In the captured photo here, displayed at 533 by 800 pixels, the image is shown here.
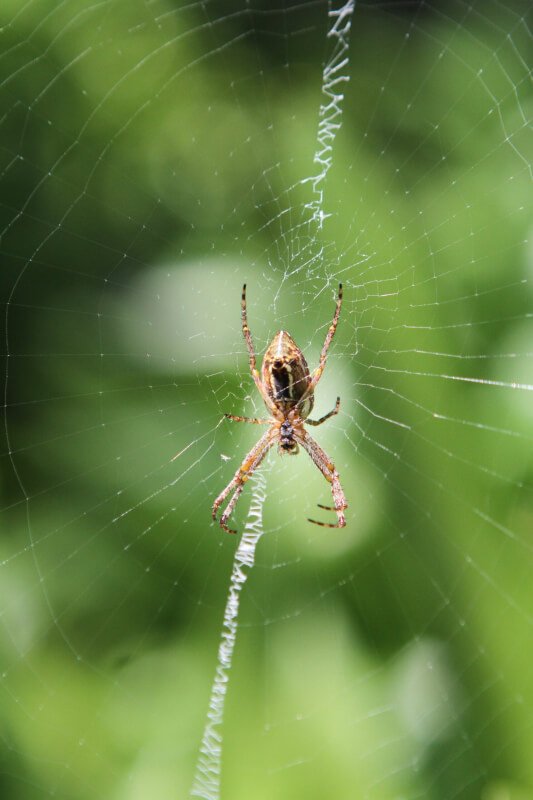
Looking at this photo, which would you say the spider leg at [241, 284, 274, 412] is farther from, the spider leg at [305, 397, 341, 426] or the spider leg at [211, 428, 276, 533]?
the spider leg at [211, 428, 276, 533]

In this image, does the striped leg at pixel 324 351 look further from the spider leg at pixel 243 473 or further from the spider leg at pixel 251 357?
the spider leg at pixel 243 473

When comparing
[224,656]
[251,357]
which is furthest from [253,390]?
[224,656]

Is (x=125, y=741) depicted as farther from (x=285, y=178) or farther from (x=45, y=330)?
(x=285, y=178)

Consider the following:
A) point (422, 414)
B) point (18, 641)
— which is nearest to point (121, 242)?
point (422, 414)

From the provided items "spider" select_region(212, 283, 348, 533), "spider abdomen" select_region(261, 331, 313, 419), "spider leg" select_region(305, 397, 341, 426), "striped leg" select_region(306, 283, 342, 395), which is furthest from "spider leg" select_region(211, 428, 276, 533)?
"striped leg" select_region(306, 283, 342, 395)

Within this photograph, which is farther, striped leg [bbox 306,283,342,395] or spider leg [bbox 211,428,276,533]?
spider leg [bbox 211,428,276,533]

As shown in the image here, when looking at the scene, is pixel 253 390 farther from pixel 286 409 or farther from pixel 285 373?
pixel 285 373

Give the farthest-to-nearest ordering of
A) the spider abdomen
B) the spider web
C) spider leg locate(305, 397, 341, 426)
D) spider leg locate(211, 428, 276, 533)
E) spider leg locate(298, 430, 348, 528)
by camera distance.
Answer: spider leg locate(211, 428, 276, 533), spider leg locate(298, 430, 348, 528), spider leg locate(305, 397, 341, 426), the spider abdomen, the spider web
